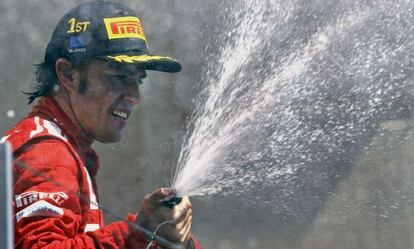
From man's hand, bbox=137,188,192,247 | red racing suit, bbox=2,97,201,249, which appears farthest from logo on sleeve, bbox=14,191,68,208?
man's hand, bbox=137,188,192,247

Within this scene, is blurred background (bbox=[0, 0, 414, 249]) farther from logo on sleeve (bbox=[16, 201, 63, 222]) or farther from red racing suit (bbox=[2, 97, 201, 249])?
logo on sleeve (bbox=[16, 201, 63, 222])

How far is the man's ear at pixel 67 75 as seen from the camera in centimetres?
300

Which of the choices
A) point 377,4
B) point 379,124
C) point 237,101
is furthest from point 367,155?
point 237,101

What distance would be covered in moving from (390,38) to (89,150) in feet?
11.7

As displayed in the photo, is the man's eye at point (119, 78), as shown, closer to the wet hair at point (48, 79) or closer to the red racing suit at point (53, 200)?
the wet hair at point (48, 79)

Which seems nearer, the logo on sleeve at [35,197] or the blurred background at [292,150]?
the logo on sleeve at [35,197]

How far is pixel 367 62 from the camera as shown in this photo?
608cm

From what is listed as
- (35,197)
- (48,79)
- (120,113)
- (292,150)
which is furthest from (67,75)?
(292,150)

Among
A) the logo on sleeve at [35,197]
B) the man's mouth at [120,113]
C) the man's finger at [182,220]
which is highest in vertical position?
the man's mouth at [120,113]

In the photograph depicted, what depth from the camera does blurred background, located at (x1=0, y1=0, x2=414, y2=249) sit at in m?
5.59

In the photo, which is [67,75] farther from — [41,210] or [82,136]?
[41,210]

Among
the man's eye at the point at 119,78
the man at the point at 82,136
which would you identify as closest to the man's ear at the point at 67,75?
the man at the point at 82,136

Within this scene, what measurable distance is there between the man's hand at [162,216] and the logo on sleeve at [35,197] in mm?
230

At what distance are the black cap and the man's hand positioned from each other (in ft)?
1.86
